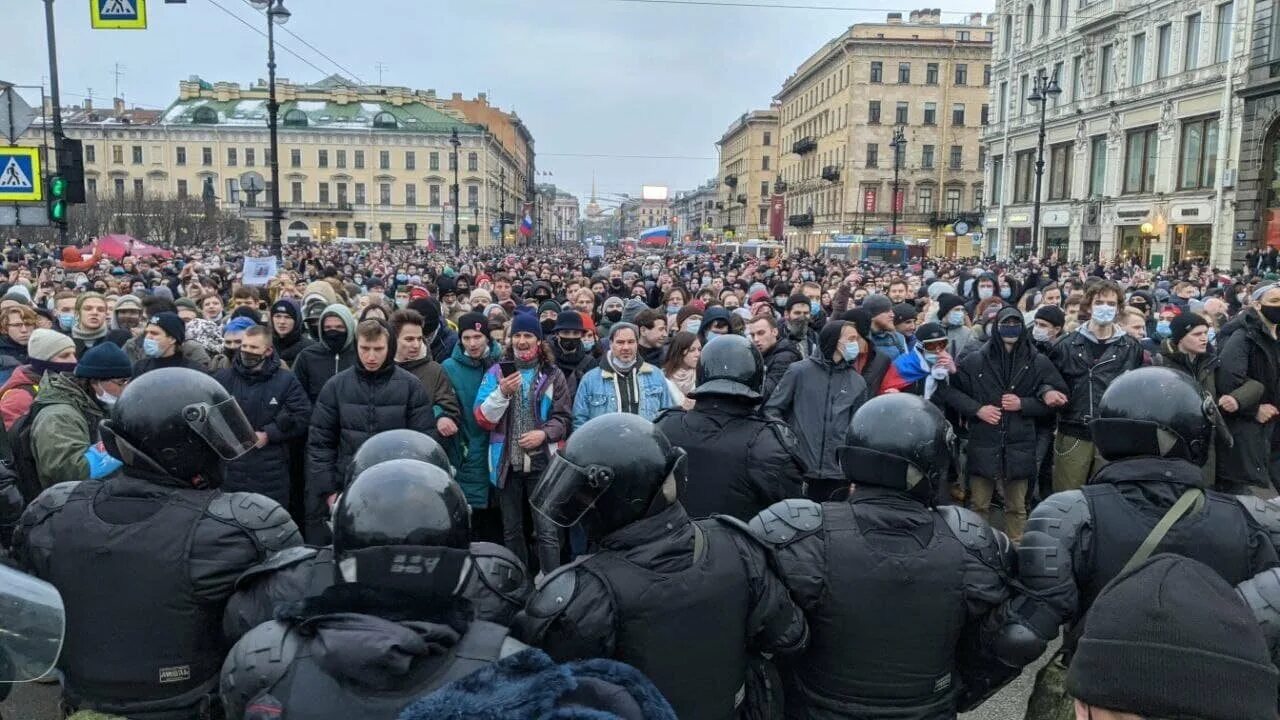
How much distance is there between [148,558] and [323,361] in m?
4.00

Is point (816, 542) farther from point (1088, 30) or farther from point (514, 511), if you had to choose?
point (1088, 30)

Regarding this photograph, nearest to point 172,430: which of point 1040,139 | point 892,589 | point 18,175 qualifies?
point 892,589

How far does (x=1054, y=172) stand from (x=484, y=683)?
4995 centimetres

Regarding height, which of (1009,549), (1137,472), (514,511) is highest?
(1137,472)

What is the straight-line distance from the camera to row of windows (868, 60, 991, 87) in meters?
68.8

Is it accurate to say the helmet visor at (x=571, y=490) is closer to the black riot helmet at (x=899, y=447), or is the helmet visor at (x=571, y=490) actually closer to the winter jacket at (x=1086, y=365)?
the black riot helmet at (x=899, y=447)

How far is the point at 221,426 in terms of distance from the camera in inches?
115

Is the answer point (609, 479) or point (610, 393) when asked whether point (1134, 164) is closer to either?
point (610, 393)

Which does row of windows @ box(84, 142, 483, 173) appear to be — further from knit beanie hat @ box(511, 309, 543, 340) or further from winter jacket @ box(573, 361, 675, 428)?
winter jacket @ box(573, 361, 675, 428)

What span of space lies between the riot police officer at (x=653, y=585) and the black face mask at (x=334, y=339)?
4.14 m

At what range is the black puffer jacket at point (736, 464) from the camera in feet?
13.4

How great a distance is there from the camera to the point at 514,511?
6.16m

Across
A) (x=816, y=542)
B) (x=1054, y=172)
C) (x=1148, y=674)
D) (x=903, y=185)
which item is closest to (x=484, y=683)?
(x=1148, y=674)

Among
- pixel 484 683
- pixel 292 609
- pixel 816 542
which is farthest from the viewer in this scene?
pixel 816 542
